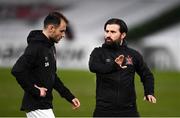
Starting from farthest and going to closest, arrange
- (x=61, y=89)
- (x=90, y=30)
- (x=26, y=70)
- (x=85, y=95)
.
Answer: (x=90, y=30)
(x=85, y=95)
(x=61, y=89)
(x=26, y=70)

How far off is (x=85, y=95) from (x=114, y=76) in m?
8.72

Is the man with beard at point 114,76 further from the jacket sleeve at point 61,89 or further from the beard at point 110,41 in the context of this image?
the jacket sleeve at point 61,89

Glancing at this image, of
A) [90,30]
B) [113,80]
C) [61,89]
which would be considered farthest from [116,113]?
[90,30]

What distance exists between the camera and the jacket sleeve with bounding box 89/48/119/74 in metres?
7.06

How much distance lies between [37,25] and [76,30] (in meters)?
1.34

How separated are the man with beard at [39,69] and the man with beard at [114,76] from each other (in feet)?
1.66

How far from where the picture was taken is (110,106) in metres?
7.20

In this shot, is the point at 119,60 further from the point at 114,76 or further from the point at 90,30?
the point at 90,30

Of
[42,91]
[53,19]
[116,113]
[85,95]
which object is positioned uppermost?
[53,19]

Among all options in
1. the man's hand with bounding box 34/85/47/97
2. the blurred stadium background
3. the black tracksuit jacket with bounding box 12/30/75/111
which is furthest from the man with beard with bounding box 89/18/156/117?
the blurred stadium background

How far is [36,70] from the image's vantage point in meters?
6.98

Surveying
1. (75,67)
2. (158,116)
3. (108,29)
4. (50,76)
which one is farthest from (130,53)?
(75,67)

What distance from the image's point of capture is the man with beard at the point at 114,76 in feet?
23.5

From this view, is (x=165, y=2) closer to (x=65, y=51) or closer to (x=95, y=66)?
(x=65, y=51)
